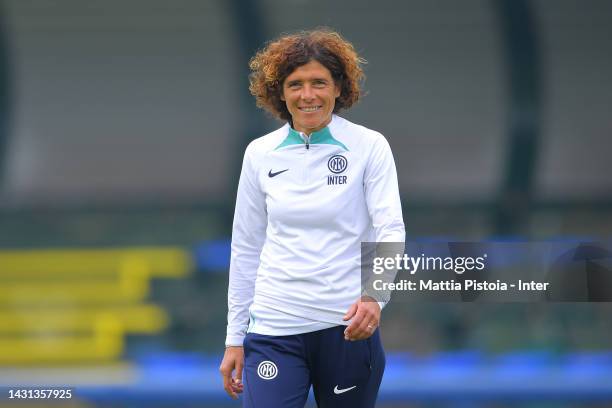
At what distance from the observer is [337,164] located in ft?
10.0

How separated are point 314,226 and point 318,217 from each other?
28mm

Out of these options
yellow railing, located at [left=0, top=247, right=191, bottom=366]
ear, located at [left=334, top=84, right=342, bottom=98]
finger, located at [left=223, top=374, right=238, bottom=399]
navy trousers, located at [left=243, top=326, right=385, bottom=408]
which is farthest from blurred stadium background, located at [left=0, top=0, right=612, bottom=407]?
ear, located at [left=334, top=84, right=342, bottom=98]

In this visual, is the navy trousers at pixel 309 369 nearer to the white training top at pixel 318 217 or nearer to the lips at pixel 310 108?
the white training top at pixel 318 217

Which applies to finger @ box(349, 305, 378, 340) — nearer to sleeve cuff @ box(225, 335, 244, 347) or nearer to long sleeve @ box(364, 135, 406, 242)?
long sleeve @ box(364, 135, 406, 242)

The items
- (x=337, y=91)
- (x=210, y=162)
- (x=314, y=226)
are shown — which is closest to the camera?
(x=314, y=226)

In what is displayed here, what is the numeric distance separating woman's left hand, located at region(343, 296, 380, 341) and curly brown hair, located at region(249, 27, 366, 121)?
20.8 inches

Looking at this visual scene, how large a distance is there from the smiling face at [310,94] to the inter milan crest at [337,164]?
0.30 feet

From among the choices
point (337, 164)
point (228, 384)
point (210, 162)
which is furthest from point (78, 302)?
point (337, 164)

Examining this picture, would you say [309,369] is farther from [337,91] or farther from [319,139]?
[337,91]

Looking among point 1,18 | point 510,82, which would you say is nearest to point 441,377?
point 510,82

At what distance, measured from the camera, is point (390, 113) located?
664cm

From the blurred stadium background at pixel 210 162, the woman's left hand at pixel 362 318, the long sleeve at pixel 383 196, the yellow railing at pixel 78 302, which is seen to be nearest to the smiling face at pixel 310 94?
the long sleeve at pixel 383 196

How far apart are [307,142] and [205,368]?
3351mm

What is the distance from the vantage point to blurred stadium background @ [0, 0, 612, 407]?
636 cm
